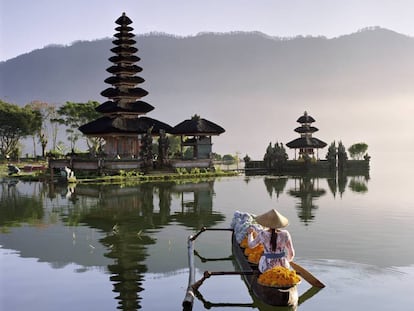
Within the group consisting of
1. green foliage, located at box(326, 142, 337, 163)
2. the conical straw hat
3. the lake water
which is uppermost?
green foliage, located at box(326, 142, 337, 163)

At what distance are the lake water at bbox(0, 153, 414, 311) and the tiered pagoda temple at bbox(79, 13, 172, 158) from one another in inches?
803

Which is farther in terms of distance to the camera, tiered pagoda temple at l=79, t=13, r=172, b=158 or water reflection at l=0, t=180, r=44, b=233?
tiered pagoda temple at l=79, t=13, r=172, b=158

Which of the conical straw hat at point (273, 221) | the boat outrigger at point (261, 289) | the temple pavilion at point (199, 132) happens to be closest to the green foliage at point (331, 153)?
the temple pavilion at point (199, 132)

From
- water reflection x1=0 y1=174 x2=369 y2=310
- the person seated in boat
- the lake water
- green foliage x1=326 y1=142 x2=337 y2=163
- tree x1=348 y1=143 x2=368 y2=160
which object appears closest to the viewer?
the person seated in boat

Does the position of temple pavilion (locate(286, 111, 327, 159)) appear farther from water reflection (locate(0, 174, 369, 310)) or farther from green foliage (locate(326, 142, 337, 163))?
water reflection (locate(0, 174, 369, 310))

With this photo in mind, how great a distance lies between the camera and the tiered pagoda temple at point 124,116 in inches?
2009

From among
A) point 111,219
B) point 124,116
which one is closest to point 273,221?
point 111,219

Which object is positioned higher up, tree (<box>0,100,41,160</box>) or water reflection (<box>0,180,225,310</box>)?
tree (<box>0,100,41,160</box>)

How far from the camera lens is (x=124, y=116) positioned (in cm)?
5394

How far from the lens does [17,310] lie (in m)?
10.6

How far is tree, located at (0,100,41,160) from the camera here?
237 feet

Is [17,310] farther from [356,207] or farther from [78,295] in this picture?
[356,207]

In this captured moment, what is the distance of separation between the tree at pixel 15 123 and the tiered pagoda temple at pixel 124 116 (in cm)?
2371

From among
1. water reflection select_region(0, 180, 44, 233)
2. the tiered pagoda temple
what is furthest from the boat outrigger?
the tiered pagoda temple
